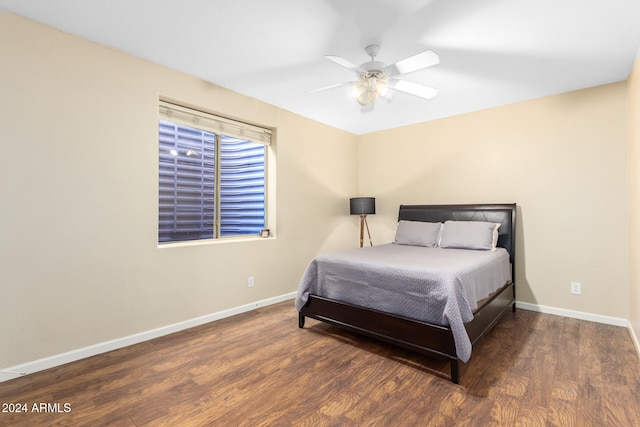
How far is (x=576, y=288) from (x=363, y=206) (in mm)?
2579

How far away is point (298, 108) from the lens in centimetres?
375

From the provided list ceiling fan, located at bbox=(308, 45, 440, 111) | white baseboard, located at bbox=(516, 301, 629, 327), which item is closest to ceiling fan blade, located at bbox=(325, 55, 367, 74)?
ceiling fan, located at bbox=(308, 45, 440, 111)

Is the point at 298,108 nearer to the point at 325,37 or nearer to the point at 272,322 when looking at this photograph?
the point at 325,37

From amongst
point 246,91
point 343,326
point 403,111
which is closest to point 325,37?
point 246,91

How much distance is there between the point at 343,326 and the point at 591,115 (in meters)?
3.29

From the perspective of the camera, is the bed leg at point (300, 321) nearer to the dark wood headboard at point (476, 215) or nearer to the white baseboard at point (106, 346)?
the white baseboard at point (106, 346)

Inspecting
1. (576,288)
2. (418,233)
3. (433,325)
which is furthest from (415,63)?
(576,288)

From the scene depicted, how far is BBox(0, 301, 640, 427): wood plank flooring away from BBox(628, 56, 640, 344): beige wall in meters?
0.35

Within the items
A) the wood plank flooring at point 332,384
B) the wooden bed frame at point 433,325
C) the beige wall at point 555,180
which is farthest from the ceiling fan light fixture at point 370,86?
the wood plank flooring at point 332,384

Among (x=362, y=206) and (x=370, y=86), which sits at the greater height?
(x=370, y=86)

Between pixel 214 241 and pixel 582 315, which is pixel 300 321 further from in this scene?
pixel 582 315

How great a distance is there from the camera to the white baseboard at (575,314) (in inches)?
115

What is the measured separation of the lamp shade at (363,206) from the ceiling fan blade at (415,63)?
7.45ft

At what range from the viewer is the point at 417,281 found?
218 cm
